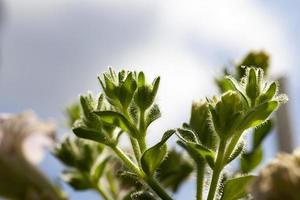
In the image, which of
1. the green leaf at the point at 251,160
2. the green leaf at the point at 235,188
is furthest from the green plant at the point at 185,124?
the green leaf at the point at 251,160

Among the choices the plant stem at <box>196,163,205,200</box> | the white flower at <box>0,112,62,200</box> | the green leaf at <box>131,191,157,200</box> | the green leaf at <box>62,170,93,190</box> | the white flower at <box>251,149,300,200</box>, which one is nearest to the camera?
the white flower at <box>251,149,300,200</box>

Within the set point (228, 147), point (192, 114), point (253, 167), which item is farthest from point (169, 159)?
point (228, 147)

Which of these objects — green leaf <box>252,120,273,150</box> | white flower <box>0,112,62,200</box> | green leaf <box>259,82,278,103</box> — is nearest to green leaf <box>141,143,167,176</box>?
green leaf <box>259,82,278,103</box>

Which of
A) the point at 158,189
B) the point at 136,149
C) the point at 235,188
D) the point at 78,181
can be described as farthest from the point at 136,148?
the point at 78,181

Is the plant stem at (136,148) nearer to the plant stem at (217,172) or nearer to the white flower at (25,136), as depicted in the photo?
the plant stem at (217,172)

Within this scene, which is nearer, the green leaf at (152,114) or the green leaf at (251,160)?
the green leaf at (152,114)

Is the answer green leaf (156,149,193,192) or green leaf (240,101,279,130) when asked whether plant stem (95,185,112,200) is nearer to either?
green leaf (156,149,193,192)

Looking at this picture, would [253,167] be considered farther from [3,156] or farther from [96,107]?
[3,156]
